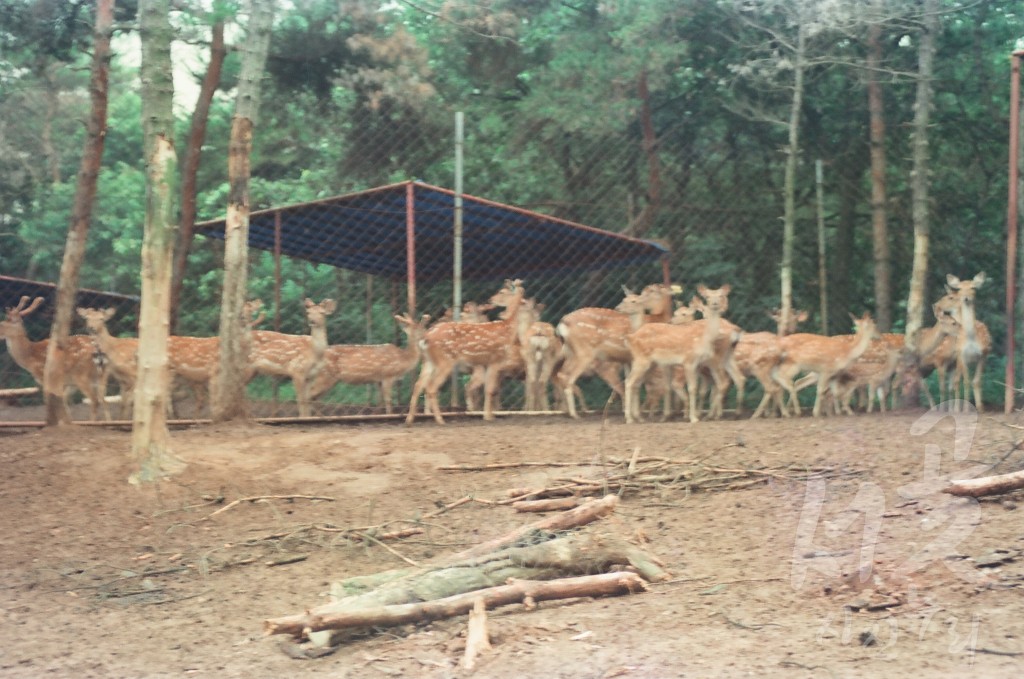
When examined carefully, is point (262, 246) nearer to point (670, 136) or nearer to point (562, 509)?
point (670, 136)

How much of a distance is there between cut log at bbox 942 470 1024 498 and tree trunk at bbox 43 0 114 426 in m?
6.73

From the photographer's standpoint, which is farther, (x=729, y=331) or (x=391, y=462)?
(x=729, y=331)

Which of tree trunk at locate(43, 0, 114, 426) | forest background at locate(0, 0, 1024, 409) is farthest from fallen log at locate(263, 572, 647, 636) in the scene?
forest background at locate(0, 0, 1024, 409)

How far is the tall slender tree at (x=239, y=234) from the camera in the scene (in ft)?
31.5

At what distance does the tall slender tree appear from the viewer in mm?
9609

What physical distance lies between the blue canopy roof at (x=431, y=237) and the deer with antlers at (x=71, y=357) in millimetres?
1740

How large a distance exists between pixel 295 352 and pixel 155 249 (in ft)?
16.5

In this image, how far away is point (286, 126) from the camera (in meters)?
18.1

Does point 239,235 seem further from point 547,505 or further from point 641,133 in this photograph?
point 641,133

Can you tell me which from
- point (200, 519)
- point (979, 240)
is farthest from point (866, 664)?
point (979, 240)

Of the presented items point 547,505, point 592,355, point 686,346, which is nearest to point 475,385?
point 592,355

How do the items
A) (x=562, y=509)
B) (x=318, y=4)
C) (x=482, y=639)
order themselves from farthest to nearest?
(x=318, y=4) → (x=562, y=509) → (x=482, y=639)

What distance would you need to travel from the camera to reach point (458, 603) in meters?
5.05

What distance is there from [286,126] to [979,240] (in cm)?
988
